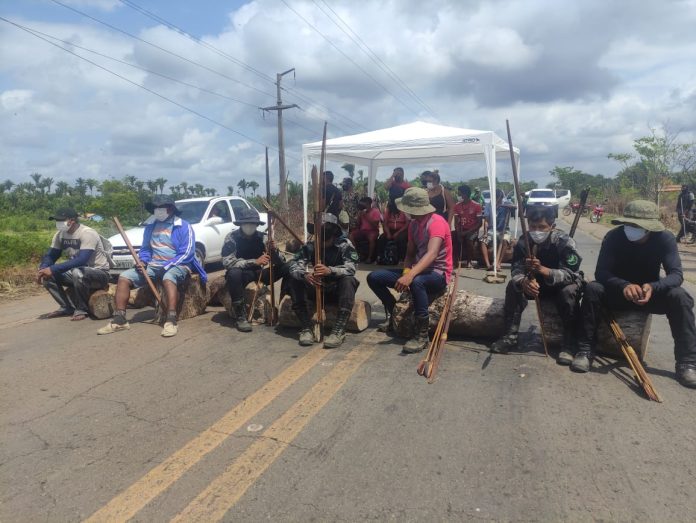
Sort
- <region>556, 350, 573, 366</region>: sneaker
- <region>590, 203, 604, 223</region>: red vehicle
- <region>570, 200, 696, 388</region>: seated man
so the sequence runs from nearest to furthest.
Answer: <region>570, 200, 696, 388</region>: seated man → <region>556, 350, 573, 366</region>: sneaker → <region>590, 203, 604, 223</region>: red vehicle

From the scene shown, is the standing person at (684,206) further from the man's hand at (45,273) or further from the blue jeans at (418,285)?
the man's hand at (45,273)

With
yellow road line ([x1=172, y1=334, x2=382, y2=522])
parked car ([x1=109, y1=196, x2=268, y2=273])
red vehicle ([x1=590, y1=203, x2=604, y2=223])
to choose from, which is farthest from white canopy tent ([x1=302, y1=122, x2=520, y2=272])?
red vehicle ([x1=590, y1=203, x2=604, y2=223])

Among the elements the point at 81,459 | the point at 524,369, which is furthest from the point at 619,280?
the point at 81,459

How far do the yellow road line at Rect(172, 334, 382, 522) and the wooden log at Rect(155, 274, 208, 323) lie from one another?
275cm

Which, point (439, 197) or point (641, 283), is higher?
point (439, 197)

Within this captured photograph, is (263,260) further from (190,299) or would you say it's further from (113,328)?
(113,328)

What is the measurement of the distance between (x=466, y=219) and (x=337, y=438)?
766 cm

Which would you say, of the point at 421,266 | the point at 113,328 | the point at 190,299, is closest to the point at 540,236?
the point at 421,266

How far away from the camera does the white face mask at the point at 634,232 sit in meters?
4.21

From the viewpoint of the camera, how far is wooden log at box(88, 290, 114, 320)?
6.41m

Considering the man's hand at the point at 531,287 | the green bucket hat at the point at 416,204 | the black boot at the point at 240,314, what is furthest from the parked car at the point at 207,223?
the man's hand at the point at 531,287

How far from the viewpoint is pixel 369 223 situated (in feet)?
35.1

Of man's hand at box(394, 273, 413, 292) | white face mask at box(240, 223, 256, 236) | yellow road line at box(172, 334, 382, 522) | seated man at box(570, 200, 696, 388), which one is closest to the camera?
yellow road line at box(172, 334, 382, 522)

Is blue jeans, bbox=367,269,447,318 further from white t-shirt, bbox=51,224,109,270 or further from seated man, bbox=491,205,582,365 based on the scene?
white t-shirt, bbox=51,224,109,270
